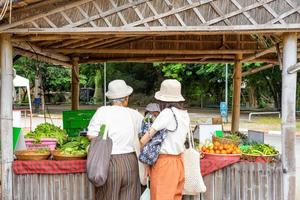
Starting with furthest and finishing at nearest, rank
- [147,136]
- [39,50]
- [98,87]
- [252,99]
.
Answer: [98,87] → [252,99] → [39,50] → [147,136]

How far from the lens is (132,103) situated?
33469 millimetres

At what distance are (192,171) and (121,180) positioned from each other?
854mm

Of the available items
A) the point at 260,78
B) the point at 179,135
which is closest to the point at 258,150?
the point at 179,135

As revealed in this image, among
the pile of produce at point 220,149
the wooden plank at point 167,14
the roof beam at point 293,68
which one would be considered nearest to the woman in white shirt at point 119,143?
the wooden plank at point 167,14

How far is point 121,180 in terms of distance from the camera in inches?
180

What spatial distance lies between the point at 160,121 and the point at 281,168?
181 centimetres

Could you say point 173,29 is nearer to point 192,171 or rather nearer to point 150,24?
point 150,24

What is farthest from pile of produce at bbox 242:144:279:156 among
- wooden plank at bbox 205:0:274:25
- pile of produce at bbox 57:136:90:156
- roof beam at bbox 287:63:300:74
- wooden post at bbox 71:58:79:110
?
wooden post at bbox 71:58:79:110

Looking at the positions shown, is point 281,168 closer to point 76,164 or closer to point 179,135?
point 179,135

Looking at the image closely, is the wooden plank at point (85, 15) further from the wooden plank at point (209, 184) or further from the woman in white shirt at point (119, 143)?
the wooden plank at point (209, 184)

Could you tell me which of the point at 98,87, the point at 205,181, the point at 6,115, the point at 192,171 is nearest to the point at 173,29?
the point at 192,171

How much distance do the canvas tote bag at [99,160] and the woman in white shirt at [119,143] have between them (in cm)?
10

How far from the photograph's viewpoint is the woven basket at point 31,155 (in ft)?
17.8

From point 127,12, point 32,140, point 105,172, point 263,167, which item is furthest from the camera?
point 32,140
